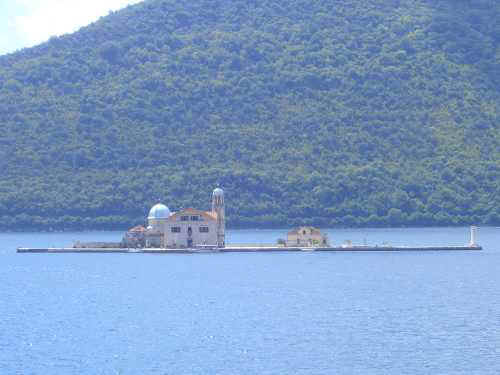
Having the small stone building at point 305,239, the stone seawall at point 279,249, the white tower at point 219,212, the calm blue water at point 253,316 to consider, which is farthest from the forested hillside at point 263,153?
the calm blue water at point 253,316

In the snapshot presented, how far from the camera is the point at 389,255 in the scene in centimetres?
11538

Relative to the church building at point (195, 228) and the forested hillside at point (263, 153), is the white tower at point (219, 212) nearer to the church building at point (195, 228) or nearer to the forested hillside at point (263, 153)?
the church building at point (195, 228)

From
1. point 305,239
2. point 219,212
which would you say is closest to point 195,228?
point 219,212

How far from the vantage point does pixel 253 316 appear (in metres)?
68.8

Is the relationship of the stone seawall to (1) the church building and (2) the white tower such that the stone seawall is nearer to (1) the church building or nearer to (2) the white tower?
(1) the church building

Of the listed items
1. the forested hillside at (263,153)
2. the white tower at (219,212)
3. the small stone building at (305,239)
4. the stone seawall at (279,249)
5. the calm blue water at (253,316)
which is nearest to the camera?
the calm blue water at (253,316)

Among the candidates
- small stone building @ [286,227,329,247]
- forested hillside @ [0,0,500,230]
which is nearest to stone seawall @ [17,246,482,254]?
small stone building @ [286,227,329,247]

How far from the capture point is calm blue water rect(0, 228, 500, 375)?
5516 cm

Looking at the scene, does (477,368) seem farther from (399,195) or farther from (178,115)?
(178,115)

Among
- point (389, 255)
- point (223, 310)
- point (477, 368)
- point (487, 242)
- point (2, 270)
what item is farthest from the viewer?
point (487, 242)

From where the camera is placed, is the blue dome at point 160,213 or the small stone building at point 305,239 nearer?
the blue dome at point 160,213

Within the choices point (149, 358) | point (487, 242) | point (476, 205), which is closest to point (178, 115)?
point (476, 205)

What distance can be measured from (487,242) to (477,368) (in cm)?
8909

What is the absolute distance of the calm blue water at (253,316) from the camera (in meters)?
55.2
